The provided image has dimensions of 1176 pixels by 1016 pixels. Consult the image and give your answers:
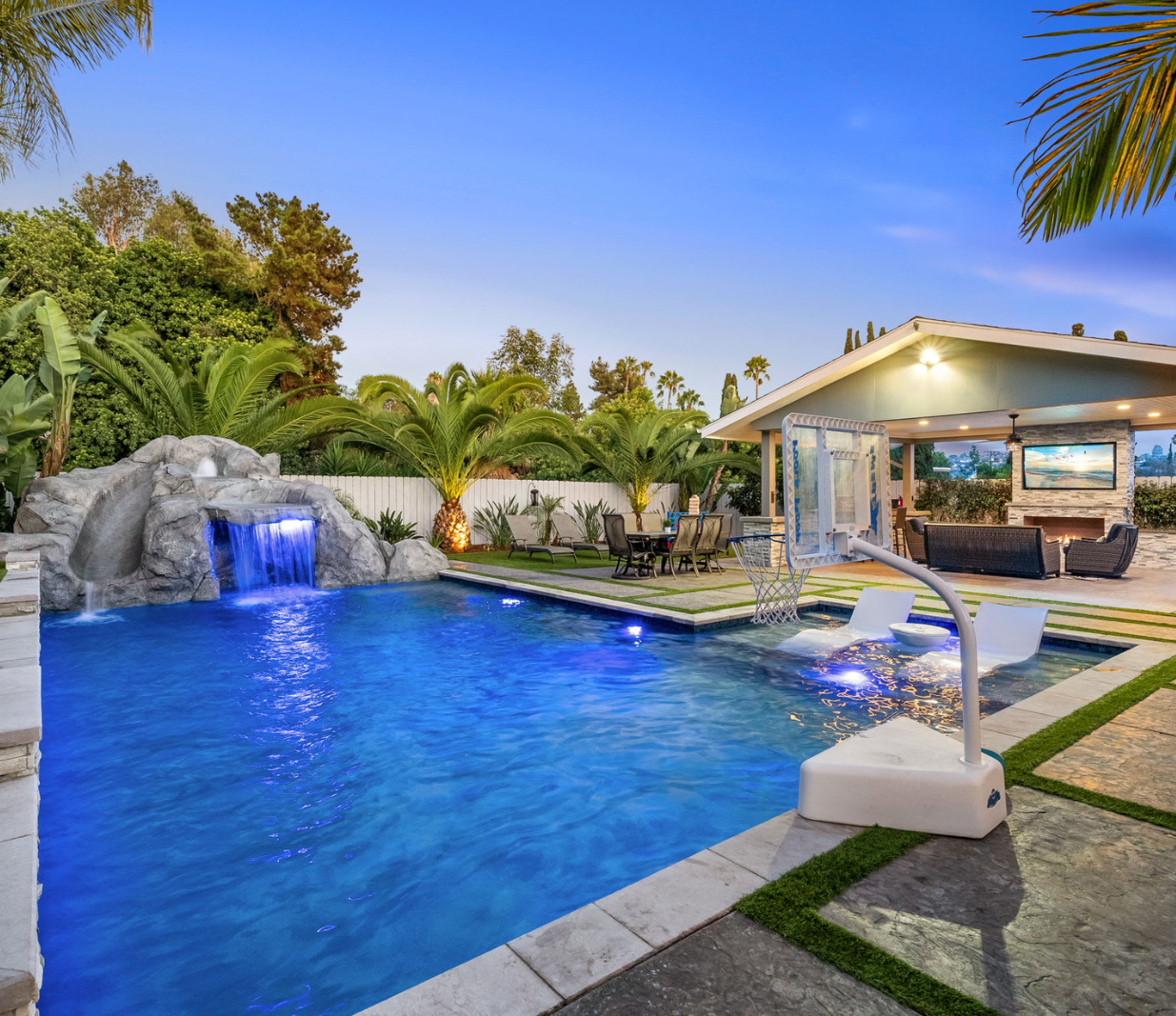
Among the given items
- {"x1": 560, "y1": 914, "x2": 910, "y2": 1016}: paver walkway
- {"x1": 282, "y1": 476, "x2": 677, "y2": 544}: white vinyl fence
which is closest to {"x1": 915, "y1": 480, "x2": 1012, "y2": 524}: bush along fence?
{"x1": 282, "y1": 476, "x2": 677, "y2": 544}: white vinyl fence

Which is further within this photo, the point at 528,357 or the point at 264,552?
the point at 528,357

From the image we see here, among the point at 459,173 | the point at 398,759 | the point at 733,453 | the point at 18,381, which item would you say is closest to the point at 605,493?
the point at 733,453

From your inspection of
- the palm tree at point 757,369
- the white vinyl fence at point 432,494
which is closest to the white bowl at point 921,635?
the white vinyl fence at point 432,494

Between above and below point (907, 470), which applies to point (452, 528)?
Result: below

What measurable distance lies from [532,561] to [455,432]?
12.3 feet

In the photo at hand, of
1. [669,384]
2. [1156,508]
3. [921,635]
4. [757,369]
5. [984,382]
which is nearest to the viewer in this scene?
[921,635]

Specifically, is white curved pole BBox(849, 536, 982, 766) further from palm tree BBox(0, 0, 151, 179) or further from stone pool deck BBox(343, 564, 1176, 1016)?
palm tree BBox(0, 0, 151, 179)

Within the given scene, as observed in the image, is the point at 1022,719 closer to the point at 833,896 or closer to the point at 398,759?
the point at 833,896

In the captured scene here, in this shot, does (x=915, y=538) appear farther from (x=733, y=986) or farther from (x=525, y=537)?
(x=733, y=986)

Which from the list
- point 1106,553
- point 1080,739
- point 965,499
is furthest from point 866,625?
point 965,499

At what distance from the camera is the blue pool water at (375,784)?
9.47ft

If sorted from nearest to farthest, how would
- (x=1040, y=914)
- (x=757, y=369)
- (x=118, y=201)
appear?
1. (x=1040, y=914)
2. (x=118, y=201)
3. (x=757, y=369)

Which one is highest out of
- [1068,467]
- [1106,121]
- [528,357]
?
[528,357]

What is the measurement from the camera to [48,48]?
7223mm
